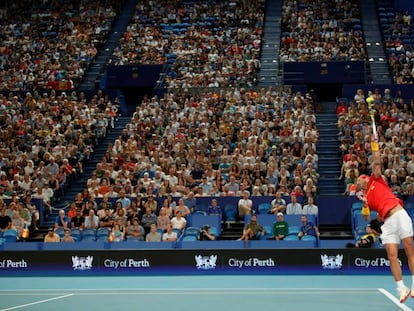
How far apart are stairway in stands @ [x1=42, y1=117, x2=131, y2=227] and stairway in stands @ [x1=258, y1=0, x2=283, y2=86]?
639 cm

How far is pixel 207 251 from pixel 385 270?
15.3 feet

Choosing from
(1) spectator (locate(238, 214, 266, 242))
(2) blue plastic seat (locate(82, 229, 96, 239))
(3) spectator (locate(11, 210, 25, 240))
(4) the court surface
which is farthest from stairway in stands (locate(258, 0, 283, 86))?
(4) the court surface

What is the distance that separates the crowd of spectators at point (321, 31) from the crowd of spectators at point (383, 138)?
501cm

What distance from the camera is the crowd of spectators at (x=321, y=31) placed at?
35.8 m

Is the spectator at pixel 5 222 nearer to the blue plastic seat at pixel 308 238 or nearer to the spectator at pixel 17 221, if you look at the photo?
the spectator at pixel 17 221

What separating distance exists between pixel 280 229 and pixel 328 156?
23.8 feet

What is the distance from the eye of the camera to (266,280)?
20.0 m

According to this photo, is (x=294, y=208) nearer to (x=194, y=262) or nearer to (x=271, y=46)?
(x=194, y=262)

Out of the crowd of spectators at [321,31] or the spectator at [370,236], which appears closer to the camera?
the spectator at [370,236]

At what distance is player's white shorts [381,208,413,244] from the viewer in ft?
41.7

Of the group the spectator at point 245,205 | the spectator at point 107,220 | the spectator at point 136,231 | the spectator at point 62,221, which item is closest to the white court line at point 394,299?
the spectator at point 245,205

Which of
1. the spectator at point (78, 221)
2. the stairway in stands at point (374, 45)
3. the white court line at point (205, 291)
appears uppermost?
the stairway in stands at point (374, 45)

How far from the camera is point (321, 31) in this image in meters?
37.7

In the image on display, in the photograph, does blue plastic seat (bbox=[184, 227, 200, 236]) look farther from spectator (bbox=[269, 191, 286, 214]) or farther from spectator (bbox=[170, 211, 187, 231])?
spectator (bbox=[269, 191, 286, 214])
